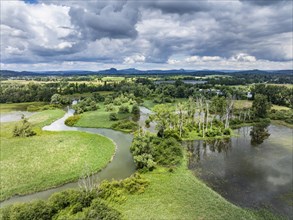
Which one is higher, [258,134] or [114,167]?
[114,167]

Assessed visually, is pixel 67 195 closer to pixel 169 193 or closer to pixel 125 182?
pixel 125 182

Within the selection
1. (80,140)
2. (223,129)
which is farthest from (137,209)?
(223,129)

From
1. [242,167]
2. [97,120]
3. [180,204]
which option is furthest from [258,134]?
[97,120]

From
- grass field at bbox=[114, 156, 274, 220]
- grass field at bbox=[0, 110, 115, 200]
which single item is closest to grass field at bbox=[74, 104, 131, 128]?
grass field at bbox=[0, 110, 115, 200]

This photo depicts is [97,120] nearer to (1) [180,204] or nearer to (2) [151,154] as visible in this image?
(2) [151,154]

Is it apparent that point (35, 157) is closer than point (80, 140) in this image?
Yes

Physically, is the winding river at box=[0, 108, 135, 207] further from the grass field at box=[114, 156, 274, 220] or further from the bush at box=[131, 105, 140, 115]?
the bush at box=[131, 105, 140, 115]
